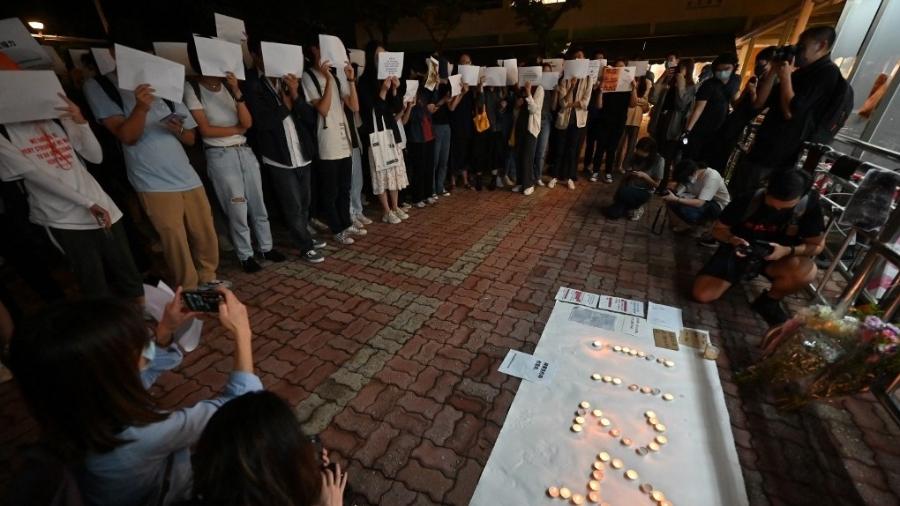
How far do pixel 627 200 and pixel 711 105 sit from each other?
216 cm

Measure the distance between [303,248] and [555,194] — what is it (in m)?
4.57

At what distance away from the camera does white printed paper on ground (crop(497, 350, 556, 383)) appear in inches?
104

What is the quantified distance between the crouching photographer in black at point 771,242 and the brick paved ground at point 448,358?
0.21 meters

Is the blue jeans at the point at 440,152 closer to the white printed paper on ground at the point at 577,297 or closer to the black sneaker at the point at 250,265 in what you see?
the black sneaker at the point at 250,265

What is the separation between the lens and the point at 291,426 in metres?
0.94

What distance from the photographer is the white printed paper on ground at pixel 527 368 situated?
2645mm

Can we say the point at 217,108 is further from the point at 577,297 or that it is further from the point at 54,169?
the point at 577,297

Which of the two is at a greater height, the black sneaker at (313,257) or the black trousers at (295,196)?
the black trousers at (295,196)

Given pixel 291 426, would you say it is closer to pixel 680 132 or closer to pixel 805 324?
pixel 805 324

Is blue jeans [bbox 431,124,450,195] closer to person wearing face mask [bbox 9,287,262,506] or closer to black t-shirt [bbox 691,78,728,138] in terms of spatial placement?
black t-shirt [bbox 691,78,728,138]

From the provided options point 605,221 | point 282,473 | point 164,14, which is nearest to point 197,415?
point 282,473

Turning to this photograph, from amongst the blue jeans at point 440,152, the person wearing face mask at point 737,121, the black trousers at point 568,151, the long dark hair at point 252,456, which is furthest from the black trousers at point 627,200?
the long dark hair at point 252,456

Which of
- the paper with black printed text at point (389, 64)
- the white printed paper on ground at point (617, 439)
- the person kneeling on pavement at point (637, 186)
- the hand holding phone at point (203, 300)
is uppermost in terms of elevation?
the paper with black printed text at point (389, 64)

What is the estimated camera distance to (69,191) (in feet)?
7.95
